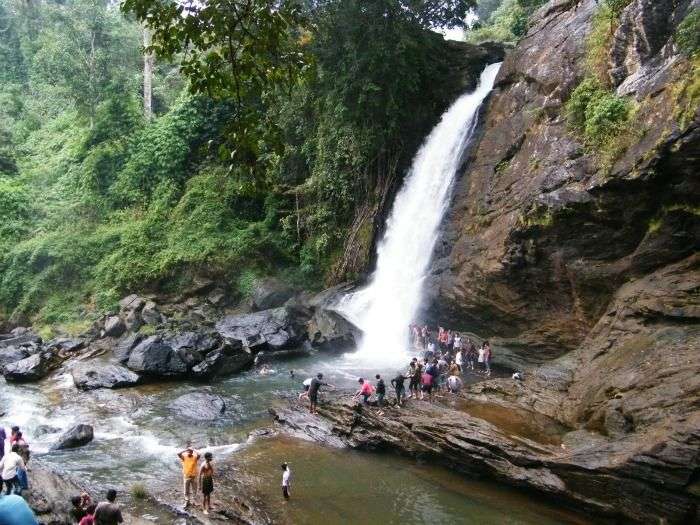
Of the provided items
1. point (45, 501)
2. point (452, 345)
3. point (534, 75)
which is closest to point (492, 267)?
point (452, 345)

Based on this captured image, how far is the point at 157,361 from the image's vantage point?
18.0 m

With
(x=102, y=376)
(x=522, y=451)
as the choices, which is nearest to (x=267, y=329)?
(x=102, y=376)

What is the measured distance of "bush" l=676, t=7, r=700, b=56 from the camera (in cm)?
1302

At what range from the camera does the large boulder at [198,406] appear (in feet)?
48.4

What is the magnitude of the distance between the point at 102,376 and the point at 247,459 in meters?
7.70

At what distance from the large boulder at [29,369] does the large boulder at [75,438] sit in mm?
6342

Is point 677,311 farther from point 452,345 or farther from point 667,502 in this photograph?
point 452,345

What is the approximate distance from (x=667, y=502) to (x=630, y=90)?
1088 cm

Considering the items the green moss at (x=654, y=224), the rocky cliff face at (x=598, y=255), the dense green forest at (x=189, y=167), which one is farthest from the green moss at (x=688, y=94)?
the dense green forest at (x=189, y=167)

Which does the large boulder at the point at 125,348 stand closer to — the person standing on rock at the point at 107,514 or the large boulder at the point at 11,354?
the large boulder at the point at 11,354

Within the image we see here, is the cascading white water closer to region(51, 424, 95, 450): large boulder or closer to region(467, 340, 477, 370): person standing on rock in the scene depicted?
region(467, 340, 477, 370): person standing on rock

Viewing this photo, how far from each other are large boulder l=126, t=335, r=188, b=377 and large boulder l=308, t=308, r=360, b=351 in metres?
5.70

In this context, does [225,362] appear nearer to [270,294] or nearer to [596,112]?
[270,294]

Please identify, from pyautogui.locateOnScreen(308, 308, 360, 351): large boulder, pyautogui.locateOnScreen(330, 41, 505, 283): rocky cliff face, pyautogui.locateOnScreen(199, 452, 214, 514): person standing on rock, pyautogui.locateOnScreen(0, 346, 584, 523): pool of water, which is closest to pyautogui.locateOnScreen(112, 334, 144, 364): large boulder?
pyautogui.locateOnScreen(0, 346, 584, 523): pool of water
